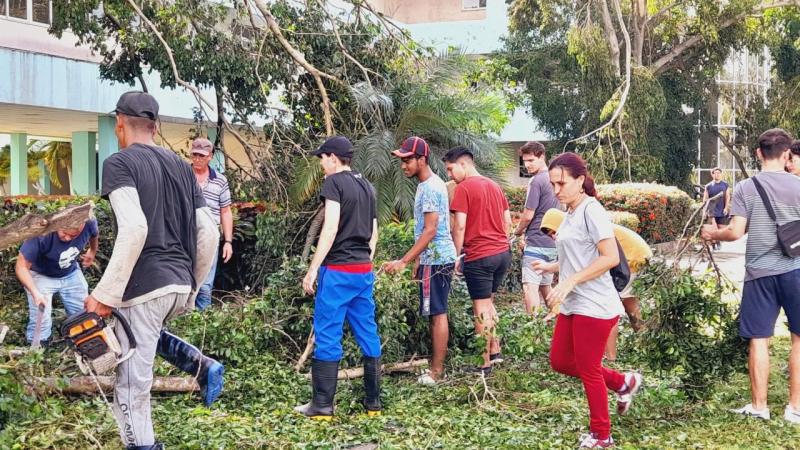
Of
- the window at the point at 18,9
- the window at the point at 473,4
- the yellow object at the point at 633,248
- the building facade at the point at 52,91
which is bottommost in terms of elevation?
the yellow object at the point at 633,248

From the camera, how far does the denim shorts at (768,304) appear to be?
6.23 m

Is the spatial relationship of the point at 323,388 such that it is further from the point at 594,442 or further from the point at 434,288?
the point at 594,442

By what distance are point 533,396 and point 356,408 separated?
4.35ft

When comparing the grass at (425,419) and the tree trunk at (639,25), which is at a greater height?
the tree trunk at (639,25)

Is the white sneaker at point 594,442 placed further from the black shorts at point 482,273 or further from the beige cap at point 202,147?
the beige cap at point 202,147

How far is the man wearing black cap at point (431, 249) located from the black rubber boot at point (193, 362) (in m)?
2.08

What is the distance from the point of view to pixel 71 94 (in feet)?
66.1

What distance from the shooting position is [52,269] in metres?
7.68

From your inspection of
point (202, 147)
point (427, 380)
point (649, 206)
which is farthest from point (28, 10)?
point (427, 380)

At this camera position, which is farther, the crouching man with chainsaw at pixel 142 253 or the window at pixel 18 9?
the window at pixel 18 9

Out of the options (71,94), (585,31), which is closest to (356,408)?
(71,94)

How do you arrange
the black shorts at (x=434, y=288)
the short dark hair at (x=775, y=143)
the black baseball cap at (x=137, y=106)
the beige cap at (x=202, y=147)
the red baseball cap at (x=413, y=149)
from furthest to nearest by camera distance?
the beige cap at (x=202, y=147) < the black shorts at (x=434, y=288) < the red baseball cap at (x=413, y=149) < the short dark hair at (x=775, y=143) < the black baseball cap at (x=137, y=106)

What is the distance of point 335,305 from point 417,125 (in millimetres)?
5804

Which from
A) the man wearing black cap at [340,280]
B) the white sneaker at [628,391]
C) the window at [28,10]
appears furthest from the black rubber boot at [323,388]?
the window at [28,10]
